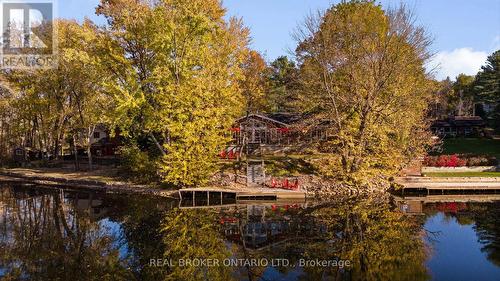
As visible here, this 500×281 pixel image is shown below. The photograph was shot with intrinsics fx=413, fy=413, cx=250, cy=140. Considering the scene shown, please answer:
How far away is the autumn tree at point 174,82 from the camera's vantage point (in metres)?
35.4

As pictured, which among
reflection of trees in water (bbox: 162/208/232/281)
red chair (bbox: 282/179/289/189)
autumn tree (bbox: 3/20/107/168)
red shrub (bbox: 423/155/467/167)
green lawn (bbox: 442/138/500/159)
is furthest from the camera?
green lawn (bbox: 442/138/500/159)

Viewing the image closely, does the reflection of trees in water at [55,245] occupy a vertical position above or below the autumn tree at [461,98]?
below

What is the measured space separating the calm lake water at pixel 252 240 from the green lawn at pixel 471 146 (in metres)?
27.2

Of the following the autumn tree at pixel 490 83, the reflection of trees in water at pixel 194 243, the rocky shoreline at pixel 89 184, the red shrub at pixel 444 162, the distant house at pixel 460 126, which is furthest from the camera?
the distant house at pixel 460 126

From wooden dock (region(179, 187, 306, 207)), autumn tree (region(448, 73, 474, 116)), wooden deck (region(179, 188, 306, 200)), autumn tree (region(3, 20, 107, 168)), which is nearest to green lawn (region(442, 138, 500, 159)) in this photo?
autumn tree (region(448, 73, 474, 116))

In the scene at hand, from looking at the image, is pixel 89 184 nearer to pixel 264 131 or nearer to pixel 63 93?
pixel 63 93

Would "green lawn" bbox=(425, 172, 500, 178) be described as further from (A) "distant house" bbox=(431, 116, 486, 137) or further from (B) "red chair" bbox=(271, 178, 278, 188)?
(A) "distant house" bbox=(431, 116, 486, 137)

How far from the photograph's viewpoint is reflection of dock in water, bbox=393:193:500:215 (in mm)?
31769

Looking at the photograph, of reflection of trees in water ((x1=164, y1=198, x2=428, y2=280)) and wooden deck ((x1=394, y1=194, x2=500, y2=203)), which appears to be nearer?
reflection of trees in water ((x1=164, y1=198, x2=428, y2=280))

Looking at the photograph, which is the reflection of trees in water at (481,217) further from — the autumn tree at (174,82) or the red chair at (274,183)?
the autumn tree at (174,82)

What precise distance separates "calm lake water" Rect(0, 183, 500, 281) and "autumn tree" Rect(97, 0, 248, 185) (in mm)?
5204

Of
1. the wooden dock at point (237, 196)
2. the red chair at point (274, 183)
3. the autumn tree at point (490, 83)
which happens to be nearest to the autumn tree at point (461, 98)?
the autumn tree at point (490, 83)

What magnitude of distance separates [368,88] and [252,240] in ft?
67.4

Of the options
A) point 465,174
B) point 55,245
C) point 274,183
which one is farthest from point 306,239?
point 465,174
